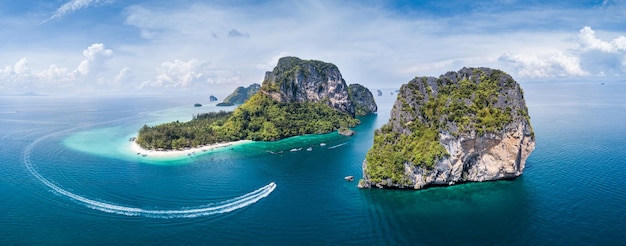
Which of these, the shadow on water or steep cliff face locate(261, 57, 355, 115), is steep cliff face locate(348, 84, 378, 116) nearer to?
steep cliff face locate(261, 57, 355, 115)

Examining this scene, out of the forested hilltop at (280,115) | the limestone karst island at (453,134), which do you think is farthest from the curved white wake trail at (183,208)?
the forested hilltop at (280,115)

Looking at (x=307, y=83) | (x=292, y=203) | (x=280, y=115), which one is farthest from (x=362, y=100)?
(x=292, y=203)

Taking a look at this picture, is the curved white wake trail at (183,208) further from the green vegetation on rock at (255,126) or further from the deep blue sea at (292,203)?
the green vegetation on rock at (255,126)

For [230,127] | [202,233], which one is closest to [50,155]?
[230,127]

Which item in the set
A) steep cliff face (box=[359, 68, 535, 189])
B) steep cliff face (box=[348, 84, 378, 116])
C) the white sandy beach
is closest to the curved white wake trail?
steep cliff face (box=[359, 68, 535, 189])

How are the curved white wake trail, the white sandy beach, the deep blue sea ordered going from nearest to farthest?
the deep blue sea < the curved white wake trail < the white sandy beach
